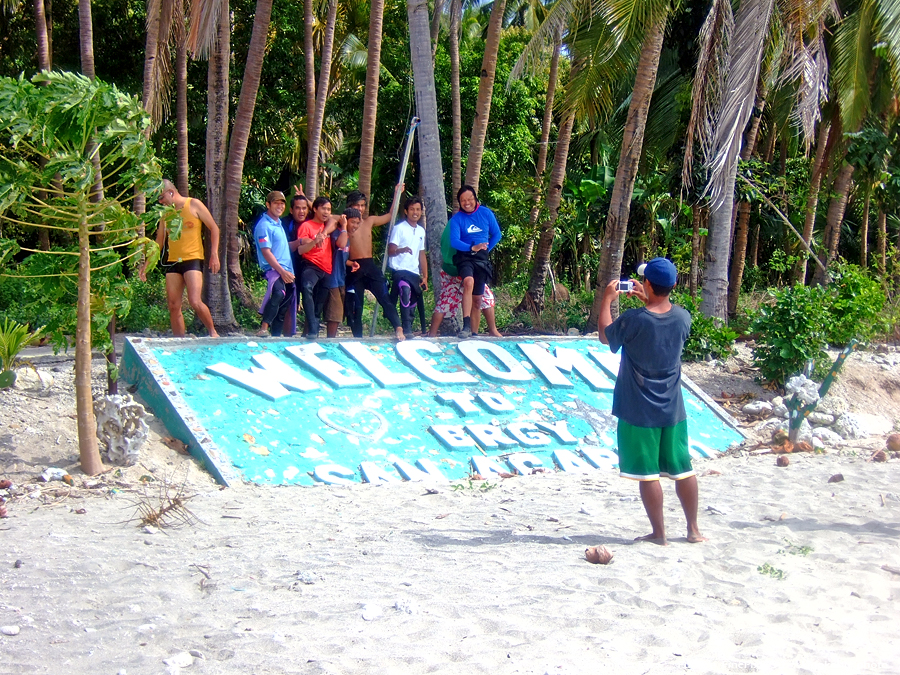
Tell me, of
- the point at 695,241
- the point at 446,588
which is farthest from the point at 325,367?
the point at 695,241

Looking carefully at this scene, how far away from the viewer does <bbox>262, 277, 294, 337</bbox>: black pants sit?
8.71 m

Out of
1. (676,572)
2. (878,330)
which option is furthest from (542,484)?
(878,330)

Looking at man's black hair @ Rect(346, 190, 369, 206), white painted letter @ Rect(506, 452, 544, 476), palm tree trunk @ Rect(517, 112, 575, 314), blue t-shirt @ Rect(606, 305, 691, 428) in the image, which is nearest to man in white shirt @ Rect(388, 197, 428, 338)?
man's black hair @ Rect(346, 190, 369, 206)

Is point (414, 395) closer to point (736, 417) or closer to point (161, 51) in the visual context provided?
point (736, 417)

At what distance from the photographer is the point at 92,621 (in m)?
3.73

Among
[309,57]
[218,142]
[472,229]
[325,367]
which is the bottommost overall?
[325,367]

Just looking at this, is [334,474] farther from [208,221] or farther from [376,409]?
[208,221]

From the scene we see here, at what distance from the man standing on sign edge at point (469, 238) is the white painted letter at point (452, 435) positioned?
→ 2047mm

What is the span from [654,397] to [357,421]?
10.3 ft

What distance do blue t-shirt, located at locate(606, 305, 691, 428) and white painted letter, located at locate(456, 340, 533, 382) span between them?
3.57 m

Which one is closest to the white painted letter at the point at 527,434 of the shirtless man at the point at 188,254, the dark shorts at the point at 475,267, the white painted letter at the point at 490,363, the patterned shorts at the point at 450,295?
the white painted letter at the point at 490,363

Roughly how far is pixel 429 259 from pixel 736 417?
4270 millimetres

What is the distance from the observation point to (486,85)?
41.0ft

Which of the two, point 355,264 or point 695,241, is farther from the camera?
point 695,241
